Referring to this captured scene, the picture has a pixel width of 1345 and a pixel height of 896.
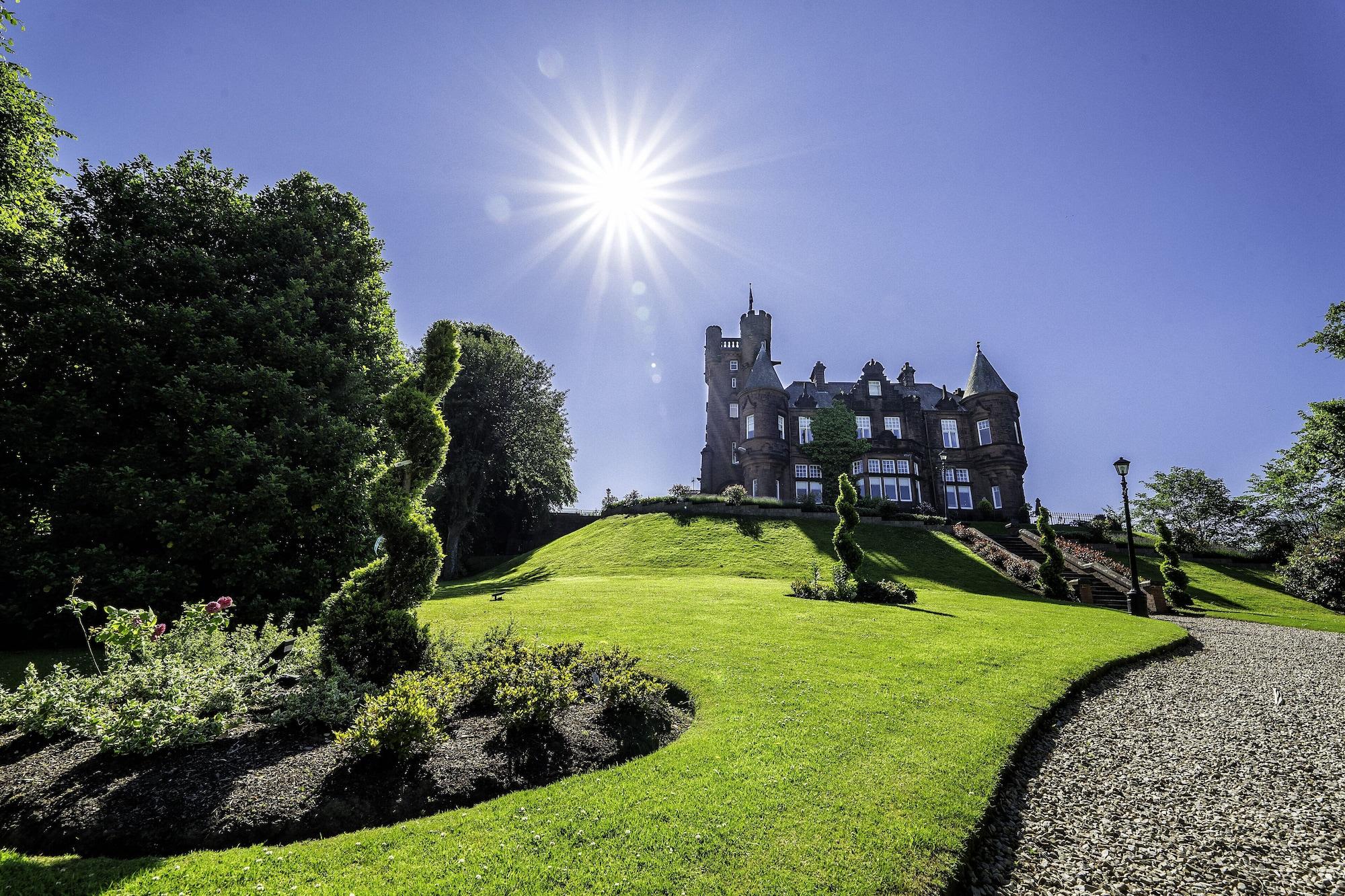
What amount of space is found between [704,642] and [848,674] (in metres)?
3.26

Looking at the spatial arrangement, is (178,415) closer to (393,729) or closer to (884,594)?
(393,729)

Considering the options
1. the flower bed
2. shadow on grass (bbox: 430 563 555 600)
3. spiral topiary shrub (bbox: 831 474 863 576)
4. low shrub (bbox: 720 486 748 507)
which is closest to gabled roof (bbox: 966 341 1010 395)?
the flower bed

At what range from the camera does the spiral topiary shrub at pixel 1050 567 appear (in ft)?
80.7

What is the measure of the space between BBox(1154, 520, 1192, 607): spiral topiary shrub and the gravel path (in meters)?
15.4

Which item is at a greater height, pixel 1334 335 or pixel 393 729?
pixel 1334 335

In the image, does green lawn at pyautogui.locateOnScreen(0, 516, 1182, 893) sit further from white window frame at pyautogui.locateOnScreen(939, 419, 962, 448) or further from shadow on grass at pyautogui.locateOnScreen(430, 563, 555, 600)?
white window frame at pyautogui.locateOnScreen(939, 419, 962, 448)

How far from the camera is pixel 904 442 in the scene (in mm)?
50188

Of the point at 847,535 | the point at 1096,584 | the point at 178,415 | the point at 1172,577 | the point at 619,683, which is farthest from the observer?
the point at 1096,584

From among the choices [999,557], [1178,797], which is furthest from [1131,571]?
[1178,797]

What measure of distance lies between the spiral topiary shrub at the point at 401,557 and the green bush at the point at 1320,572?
3621cm

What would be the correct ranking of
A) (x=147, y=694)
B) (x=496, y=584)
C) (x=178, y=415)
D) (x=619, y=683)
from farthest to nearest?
(x=496, y=584) < (x=178, y=415) < (x=619, y=683) < (x=147, y=694)

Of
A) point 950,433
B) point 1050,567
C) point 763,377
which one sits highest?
point 763,377

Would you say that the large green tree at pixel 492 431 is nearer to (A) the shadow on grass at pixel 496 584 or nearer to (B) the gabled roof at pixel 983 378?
(A) the shadow on grass at pixel 496 584

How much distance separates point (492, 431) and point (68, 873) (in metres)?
35.0
